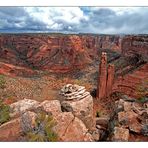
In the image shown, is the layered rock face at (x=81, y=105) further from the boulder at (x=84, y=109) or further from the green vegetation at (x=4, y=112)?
the green vegetation at (x=4, y=112)

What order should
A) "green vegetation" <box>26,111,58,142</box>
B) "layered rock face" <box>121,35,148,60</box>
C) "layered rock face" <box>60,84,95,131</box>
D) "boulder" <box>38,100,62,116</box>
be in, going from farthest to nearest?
"layered rock face" <box>60,84,95,131</box>
"boulder" <box>38,100,62,116</box>
"layered rock face" <box>121,35,148,60</box>
"green vegetation" <box>26,111,58,142</box>

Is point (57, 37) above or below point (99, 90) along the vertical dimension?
above

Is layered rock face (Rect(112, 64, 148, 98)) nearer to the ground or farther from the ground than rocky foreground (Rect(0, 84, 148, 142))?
farther from the ground

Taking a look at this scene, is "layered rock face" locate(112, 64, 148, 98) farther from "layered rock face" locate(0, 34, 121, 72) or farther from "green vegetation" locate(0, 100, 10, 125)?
"green vegetation" locate(0, 100, 10, 125)

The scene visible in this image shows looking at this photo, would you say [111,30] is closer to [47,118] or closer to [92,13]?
[92,13]

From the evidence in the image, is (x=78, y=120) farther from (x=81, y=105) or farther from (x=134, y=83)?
(x=134, y=83)

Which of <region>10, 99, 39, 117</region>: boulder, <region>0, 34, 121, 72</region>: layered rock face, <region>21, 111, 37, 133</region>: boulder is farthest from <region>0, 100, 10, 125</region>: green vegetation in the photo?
<region>0, 34, 121, 72</region>: layered rock face
